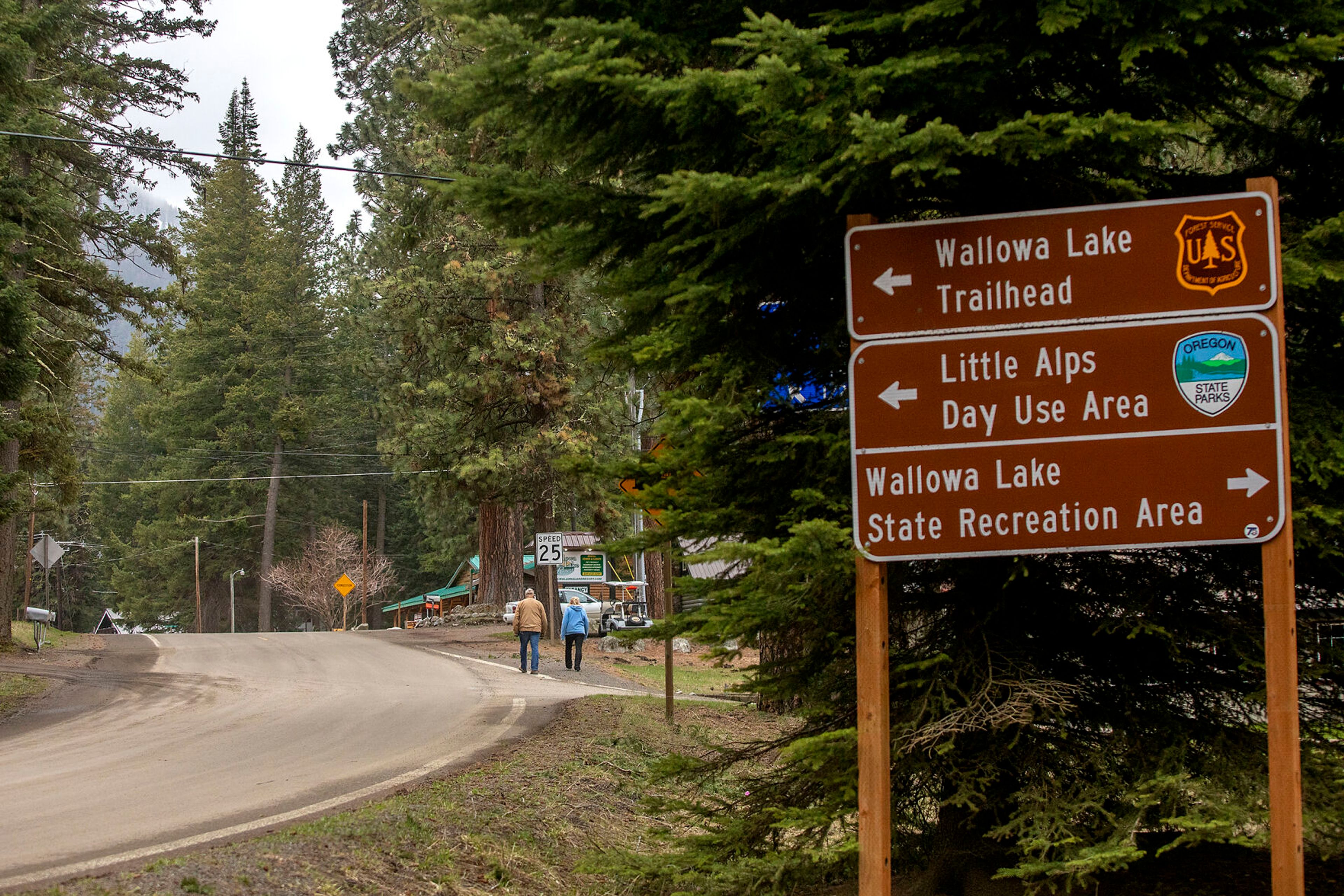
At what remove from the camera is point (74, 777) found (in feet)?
33.3

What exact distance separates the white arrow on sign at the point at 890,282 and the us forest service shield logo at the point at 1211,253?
1.15 metres

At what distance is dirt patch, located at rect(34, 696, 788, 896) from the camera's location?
20.0 ft

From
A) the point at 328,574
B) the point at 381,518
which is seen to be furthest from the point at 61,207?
the point at 381,518

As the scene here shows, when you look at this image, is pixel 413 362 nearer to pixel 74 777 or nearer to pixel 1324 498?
pixel 74 777

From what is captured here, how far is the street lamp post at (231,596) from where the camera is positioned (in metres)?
65.8

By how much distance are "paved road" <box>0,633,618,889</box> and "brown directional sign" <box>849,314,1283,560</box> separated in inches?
191

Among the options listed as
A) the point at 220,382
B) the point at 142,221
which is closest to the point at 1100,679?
the point at 142,221

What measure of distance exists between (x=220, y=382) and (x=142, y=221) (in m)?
37.8

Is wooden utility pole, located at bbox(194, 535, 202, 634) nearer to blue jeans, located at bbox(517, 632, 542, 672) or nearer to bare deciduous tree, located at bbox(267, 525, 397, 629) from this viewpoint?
bare deciduous tree, located at bbox(267, 525, 397, 629)

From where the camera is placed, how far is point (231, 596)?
6769 cm

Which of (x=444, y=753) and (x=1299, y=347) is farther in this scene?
(x=444, y=753)

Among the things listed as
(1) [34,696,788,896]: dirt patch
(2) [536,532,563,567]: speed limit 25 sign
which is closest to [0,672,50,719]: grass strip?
(1) [34,696,788,896]: dirt patch

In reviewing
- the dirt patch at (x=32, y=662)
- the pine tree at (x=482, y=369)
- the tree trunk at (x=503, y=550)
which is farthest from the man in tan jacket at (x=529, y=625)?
the tree trunk at (x=503, y=550)

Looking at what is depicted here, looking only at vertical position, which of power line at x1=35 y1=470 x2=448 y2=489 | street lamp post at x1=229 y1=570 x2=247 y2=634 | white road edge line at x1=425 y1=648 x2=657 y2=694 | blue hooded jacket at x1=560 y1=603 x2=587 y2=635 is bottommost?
street lamp post at x1=229 y1=570 x2=247 y2=634
